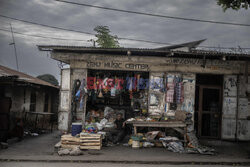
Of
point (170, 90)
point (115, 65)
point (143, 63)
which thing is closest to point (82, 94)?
point (115, 65)

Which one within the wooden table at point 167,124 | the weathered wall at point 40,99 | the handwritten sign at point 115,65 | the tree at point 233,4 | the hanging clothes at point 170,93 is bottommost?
the wooden table at point 167,124

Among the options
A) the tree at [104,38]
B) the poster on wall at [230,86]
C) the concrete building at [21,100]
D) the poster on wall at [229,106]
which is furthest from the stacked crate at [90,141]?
the tree at [104,38]

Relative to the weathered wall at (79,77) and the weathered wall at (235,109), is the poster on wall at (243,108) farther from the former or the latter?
the weathered wall at (79,77)

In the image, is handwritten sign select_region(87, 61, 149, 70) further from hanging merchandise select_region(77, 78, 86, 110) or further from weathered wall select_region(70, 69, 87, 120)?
hanging merchandise select_region(77, 78, 86, 110)

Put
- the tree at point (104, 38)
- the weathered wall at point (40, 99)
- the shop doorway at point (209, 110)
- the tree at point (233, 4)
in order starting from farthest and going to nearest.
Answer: the tree at point (104, 38), the weathered wall at point (40, 99), the shop doorway at point (209, 110), the tree at point (233, 4)

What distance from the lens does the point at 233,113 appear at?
39.1 feet

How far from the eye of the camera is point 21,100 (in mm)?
14352

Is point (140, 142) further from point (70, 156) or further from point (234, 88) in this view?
point (234, 88)

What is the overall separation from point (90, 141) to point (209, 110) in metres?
6.72

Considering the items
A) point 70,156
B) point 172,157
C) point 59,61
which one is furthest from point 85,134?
point 59,61

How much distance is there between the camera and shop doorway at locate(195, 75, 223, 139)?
1241 centimetres

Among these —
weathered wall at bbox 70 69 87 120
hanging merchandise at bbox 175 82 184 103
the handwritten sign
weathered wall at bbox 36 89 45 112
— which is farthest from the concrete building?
hanging merchandise at bbox 175 82 184 103

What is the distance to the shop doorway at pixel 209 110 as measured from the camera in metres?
12.4

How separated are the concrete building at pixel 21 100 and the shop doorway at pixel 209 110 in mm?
8693
